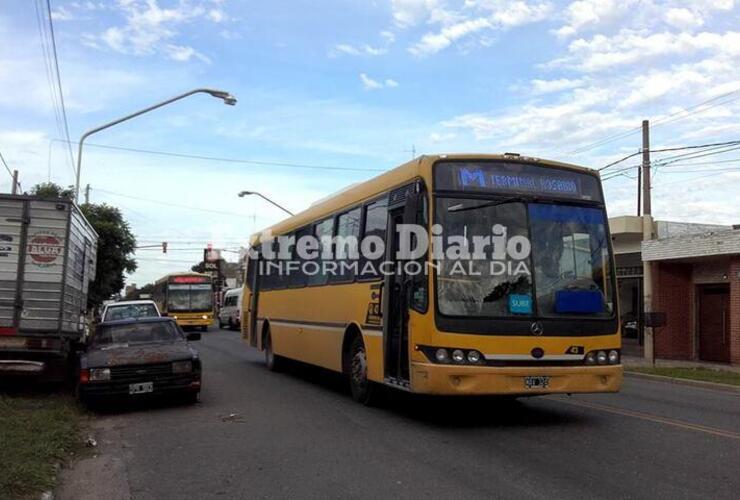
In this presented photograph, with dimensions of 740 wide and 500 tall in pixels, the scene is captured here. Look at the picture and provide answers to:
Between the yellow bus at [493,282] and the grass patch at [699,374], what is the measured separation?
8.37 meters

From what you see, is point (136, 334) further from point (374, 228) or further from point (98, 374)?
point (374, 228)

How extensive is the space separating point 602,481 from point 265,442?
3.72 m

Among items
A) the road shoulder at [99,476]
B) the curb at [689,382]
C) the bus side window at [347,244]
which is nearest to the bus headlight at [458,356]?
the bus side window at [347,244]

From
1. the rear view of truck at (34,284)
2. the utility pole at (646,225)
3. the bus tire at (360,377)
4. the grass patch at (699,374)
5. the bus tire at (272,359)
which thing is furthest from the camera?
the utility pole at (646,225)

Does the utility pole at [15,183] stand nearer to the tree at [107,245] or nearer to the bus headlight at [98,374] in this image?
the tree at [107,245]

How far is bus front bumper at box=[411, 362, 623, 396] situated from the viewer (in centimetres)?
819

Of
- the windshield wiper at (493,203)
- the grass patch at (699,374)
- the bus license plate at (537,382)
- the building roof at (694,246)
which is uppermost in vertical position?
the building roof at (694,246)

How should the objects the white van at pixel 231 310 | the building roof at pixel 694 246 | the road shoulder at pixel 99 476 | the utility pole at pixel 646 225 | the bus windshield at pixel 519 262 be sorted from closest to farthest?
the road shoulder at pixel 99 476
the bus windshield at pixel 519 262
the building roof at pixel 694 246
the utility pole at pixel 646 225
the white van at pixel 231 310

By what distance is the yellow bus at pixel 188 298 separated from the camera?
3766 centimetres

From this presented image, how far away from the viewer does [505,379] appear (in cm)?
828

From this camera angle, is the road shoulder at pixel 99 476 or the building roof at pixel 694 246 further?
the building roof at pixel 694 246

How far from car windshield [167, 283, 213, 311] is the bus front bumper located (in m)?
31.0

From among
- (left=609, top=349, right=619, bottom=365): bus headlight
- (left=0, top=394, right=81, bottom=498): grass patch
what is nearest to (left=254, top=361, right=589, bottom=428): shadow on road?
(left=609, top=349, right=619, bottom=365): bus headlight

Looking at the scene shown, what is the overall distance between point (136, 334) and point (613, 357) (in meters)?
7.70
